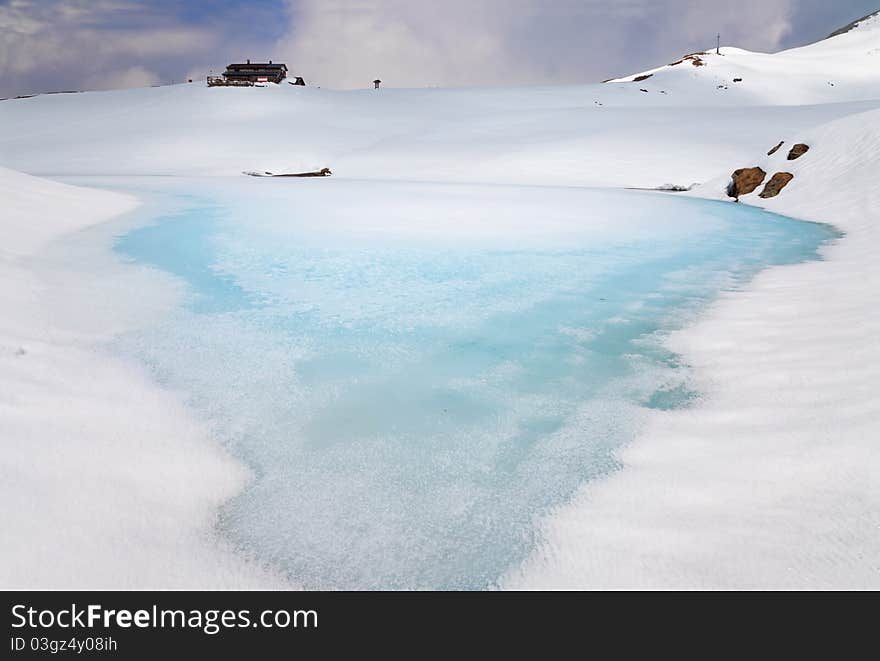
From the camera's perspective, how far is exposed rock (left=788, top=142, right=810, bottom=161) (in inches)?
637

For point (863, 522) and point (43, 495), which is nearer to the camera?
point (863, 522)

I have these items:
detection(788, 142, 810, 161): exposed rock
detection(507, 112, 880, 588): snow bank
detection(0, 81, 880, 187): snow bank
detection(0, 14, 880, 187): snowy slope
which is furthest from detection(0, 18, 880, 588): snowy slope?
detection(0, 14, 880, 187): snowy slope

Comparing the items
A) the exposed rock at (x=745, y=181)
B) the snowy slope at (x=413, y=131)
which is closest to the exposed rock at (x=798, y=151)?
the exposed rock at (x=745, y=181)

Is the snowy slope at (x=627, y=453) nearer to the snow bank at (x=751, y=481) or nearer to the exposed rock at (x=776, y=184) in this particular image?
the snow bank at (x=751, y=481)

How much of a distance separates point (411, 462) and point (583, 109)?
132ft

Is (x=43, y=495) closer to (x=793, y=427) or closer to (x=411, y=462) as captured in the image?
(x=411, y=462)

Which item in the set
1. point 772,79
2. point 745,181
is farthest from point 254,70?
point 745,181

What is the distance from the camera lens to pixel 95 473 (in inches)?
110

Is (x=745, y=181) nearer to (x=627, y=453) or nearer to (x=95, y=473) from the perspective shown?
(x=627, y=453)

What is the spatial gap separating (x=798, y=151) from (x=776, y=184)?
3.87 ft

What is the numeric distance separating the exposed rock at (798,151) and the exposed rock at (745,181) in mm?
952

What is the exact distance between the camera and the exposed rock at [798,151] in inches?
637
